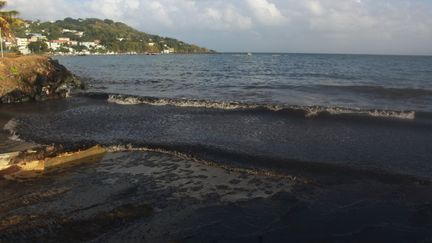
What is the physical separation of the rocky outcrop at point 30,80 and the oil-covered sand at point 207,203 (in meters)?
16.0

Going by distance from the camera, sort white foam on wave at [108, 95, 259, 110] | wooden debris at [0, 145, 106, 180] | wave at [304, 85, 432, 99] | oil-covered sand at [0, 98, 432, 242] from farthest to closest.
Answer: wave at [304, 85, 432, 99], white foam on wave at [108, 95, 259, 110], wooden debris at [0, 145, 106, 180], oil-covered sand at [0, 98, 432, 242]

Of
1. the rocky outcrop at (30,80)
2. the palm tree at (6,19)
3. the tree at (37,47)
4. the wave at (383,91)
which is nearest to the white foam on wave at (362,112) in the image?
the wave at (383,91)

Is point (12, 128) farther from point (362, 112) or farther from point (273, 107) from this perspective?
point (362, 112)

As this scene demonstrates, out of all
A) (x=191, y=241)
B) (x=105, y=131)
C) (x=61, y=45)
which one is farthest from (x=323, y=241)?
(x=61, y=45)

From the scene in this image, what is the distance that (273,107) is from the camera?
25.5 meters

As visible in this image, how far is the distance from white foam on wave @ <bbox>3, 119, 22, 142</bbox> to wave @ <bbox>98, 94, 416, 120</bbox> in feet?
32.1

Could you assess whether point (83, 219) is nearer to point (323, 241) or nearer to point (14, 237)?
point (14, 237)

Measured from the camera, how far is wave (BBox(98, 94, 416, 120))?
23094 millimetres

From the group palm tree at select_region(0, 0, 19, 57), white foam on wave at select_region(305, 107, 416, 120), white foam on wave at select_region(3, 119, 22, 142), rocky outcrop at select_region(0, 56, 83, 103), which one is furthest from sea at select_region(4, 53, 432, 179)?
palm tree at select_region(0, 0, 19, 57)

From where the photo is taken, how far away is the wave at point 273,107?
2309 centimetres

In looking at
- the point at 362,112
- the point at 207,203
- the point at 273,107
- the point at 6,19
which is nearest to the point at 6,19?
the point at 6,19

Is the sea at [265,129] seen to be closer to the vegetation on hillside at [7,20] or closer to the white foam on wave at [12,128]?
the white foam on wave at [12,128]

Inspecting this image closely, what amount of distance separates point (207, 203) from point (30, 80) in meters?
26.0

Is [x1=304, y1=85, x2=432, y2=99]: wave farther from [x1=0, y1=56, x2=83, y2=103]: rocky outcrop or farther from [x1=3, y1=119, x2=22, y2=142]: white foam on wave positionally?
[x1=3, y1=119, x2=22, y2=142]: white foam on wave
